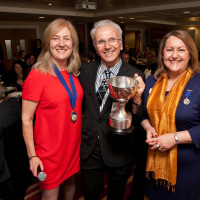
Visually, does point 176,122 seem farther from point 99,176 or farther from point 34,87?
point 34,87

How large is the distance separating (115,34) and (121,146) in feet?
2.68

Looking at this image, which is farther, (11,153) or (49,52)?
(11,153)

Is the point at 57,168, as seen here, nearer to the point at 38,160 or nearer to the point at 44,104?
the point at 38,160

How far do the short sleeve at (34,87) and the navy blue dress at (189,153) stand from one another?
36.0 inches

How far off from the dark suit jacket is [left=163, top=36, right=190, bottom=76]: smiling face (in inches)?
8.4

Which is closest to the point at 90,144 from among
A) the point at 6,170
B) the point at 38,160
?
the point at 38,160

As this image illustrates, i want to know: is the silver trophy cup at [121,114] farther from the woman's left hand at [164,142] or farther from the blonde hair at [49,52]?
the blonde hair at [49,52]

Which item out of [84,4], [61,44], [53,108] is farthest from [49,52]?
[84,4]

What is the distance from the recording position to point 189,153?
52.7 inches

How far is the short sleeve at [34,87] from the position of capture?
1.32 m

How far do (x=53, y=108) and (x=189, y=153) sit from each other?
97 cm

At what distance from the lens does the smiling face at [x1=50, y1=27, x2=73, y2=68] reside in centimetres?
142

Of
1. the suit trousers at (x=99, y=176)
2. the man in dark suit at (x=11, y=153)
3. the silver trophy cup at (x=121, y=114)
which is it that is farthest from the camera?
the man in dark suit at (x=11, y=153)

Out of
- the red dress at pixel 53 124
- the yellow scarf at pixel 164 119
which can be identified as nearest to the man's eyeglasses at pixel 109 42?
the red dress at pixel 53 124
